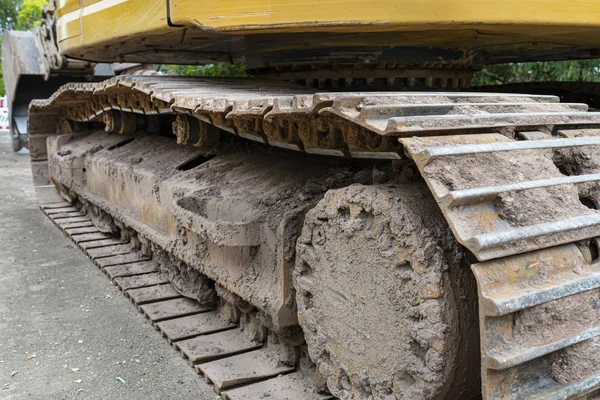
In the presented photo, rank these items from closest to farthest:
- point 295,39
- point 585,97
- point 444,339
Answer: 1. point 444,339
2. point 295,39
3. point 585,97

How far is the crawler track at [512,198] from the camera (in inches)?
63.8

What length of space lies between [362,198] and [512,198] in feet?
1.71

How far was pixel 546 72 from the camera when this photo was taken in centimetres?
810

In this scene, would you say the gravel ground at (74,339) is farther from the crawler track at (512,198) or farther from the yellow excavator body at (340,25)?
the yellow excavator body at (340,25)

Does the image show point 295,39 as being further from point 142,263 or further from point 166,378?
point 142,263

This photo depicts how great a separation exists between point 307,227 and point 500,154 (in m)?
0.82

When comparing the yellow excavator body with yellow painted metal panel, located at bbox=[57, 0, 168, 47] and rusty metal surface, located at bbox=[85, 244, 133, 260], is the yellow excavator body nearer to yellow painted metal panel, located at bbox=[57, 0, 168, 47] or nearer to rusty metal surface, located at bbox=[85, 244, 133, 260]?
yellow painted metal panel, located at bbox=[57, 0, 168, 47]

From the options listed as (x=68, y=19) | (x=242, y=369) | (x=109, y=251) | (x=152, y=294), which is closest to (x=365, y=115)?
(x=242, y=369)

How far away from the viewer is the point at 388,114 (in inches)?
74.3

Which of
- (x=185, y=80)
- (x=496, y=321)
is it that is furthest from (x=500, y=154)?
(x=185, y=80)

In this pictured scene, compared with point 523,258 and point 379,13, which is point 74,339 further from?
point 523,258

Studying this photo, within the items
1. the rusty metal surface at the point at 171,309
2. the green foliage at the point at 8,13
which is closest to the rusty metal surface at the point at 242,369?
the rusty metal surface at the point at 171,309

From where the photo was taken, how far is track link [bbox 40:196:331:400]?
2812mm

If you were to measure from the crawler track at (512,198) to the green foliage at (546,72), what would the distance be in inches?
225
